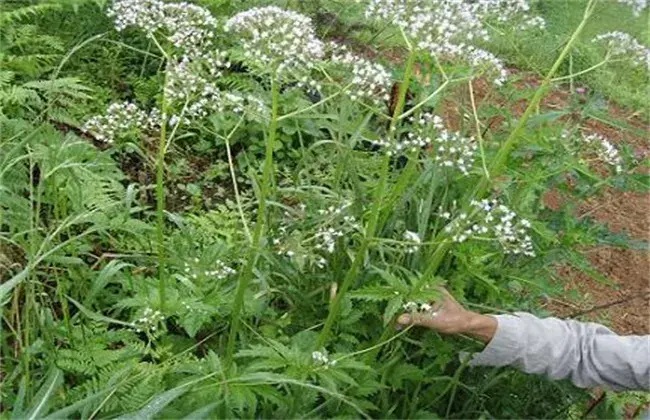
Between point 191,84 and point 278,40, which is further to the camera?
point 191,84

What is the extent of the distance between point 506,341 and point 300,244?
2.13 feet

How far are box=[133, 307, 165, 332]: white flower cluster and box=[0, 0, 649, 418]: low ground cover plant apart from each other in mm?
21

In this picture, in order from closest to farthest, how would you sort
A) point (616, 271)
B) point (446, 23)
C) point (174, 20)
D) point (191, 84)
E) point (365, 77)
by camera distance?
1. point (446, 23)
2. point (365, 77)
3. point (191, 84)
4. point (174, 20)
5. point (616, 271)

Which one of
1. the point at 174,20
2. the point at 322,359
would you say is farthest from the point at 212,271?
the point at 174,20

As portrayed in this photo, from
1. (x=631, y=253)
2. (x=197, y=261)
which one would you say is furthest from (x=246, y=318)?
(x=631, y=253)

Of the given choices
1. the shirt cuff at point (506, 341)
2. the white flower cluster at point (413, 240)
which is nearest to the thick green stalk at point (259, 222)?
the white flower cluster at point (413, 240)

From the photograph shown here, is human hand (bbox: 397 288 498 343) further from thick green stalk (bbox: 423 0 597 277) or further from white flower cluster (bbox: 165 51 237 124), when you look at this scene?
white flower cluster (bbox: 165 51 237 124)

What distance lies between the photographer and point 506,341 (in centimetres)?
245

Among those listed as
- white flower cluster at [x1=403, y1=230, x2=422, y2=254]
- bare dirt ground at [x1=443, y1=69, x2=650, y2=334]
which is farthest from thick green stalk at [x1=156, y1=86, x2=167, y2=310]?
bare dirt ground at [x1=443, y1=69, x2=650, y2=334]

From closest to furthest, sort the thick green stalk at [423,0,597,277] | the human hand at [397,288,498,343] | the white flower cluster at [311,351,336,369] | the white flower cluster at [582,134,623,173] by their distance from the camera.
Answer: the thick green stalk at [423,0,597,277]
the white flower cluster at [311,351,336,369]
the human hand at [397,288,498,343]
the white flower cluster at [582,134,623,173]

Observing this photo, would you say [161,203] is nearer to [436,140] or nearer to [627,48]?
[436,140]

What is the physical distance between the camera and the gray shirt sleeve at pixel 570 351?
7.96 feet

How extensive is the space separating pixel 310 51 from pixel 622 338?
1.20m

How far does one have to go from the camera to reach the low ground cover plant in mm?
2131
